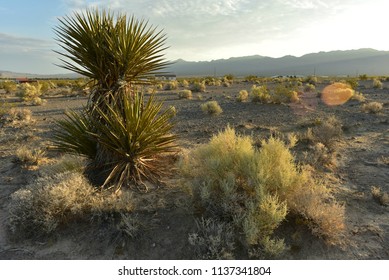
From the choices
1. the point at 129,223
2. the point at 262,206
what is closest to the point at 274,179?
the point at 262,206

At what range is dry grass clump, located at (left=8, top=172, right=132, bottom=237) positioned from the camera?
3.91 meters

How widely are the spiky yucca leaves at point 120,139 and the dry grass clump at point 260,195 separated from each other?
931 millimetres

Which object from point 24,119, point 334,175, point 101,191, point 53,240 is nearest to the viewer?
point 53,240

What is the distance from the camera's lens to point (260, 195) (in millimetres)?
3588

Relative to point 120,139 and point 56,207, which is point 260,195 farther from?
point 56,207

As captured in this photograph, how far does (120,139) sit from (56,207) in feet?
4.86

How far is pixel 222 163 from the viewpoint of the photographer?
4312 millimetres

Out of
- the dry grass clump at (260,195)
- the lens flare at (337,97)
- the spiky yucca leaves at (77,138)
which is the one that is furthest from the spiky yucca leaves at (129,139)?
the lens flare at (337,97)

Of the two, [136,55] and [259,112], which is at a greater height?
[136,55]

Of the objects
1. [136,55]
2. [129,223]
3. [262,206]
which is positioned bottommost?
[129,223]

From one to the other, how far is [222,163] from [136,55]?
251 centimetres

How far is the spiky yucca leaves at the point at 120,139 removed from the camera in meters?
4.66

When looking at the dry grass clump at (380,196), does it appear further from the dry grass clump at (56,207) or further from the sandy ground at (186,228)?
the dry grass clump at (56,207)
